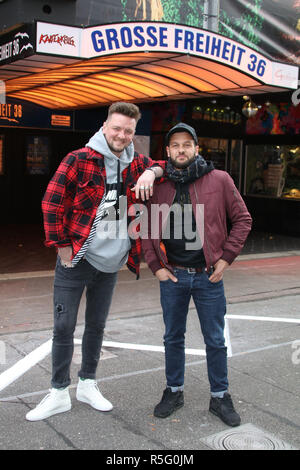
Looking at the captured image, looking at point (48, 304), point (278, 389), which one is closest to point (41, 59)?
point (48, 304)

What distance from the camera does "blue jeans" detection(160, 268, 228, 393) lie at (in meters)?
3.63

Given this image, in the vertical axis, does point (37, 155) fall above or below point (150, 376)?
above

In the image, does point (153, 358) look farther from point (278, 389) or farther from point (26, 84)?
point (26, 84)

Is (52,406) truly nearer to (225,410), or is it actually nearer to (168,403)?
(168,403)

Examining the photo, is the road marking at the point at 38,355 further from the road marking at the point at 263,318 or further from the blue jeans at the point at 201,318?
the blue jeans at the point at 201,318

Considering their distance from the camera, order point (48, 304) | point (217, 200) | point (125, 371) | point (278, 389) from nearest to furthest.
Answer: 1. point (217, 200)
2. point (278, 389)
3. point (125, 371)
4. point (48, 304)

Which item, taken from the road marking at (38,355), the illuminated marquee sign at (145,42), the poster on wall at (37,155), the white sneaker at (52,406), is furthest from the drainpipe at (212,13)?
the poster on wall at (37,155)

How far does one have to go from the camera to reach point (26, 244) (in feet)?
38.0

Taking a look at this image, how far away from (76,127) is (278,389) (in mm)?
11180

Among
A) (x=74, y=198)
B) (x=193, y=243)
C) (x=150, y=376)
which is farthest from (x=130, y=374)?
(x=74, y=198)

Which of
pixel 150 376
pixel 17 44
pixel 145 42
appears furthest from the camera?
pixel 145 42

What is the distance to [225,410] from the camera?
363 cm

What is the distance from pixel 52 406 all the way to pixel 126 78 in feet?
25.4

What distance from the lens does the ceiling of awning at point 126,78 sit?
8.30 m
